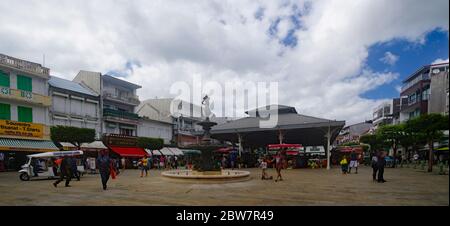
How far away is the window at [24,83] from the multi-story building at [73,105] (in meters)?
2.25

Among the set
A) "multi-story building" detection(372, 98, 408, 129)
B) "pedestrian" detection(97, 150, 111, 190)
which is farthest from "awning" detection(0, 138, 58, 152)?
"multi-story building" detection(372, 98, 408, 129)

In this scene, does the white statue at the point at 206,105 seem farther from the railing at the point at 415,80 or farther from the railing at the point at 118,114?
the railing at the point at 415,80

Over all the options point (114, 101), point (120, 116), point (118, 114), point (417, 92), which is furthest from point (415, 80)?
point (114, 101)

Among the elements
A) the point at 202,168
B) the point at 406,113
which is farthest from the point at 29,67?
the point at 406,113

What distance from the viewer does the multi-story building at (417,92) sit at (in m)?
44.2

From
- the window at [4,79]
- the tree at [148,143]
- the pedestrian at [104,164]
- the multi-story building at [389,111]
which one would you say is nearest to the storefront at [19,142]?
the window at [4,79]

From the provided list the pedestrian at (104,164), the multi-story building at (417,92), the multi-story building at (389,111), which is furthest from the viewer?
the multi-story building at (389,111)

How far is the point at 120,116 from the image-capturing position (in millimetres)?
37094

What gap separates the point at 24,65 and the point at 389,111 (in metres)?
71.6

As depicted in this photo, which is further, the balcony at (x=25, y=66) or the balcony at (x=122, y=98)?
the balcony at (x=122, y=98)

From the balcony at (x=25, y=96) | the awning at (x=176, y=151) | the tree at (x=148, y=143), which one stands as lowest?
the awning at (x=176, y=151)

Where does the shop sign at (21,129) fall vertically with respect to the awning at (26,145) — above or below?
above

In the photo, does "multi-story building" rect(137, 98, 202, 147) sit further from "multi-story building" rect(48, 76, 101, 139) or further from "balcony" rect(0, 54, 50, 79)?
"balcony" rect(0, 54, 50, 79)

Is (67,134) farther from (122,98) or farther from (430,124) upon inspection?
(430,124)
